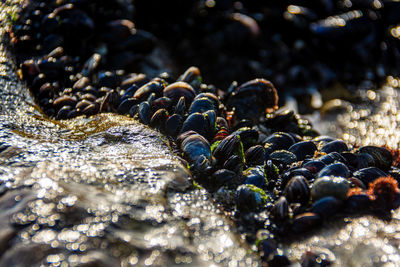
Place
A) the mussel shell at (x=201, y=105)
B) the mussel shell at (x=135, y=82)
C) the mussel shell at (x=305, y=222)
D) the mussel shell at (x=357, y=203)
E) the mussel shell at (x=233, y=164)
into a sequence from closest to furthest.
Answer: the mussel shell at (x=305, y=222) < the mussel shell at (x=357, y=203) < the mussel shell at (x=233, y=164) < the mussel shell at (x=201, y=105) < the mussel shell at (x=135, y=82)

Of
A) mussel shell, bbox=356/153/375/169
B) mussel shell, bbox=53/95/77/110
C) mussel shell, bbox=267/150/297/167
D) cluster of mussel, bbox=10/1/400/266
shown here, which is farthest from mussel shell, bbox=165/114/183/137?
mussel shell, bbox=356/153/375/169

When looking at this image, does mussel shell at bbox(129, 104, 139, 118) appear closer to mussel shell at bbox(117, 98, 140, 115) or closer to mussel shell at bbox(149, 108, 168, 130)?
mussel shell at bbox(117, 98, 140, 115)

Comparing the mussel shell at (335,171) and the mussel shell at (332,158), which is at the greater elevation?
the mussel shell at (335,171)

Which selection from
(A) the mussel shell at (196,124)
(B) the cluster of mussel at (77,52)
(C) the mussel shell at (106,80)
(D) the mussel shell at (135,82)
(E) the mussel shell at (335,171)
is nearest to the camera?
(E) the mussel shell at (335,171)

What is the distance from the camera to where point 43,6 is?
4.90 metres

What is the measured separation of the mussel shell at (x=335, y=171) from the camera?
2607mm

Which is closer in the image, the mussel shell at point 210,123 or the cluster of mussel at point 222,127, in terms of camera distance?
the cluster of mussel at point 222,127

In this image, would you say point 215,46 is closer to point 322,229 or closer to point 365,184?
point 365,184

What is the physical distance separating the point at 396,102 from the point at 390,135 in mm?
1232

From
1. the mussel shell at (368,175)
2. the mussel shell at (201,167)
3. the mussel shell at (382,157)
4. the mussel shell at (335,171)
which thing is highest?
the mussel shell at (201,167)

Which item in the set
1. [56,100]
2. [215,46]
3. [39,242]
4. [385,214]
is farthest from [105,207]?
[215,46]

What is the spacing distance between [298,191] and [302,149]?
0.87 meters

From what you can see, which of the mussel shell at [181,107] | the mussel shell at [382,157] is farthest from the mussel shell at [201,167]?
A: the mussel shell at [382,157]

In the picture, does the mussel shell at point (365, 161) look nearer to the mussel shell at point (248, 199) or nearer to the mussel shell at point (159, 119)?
the mussel shell at point (248, 199)
